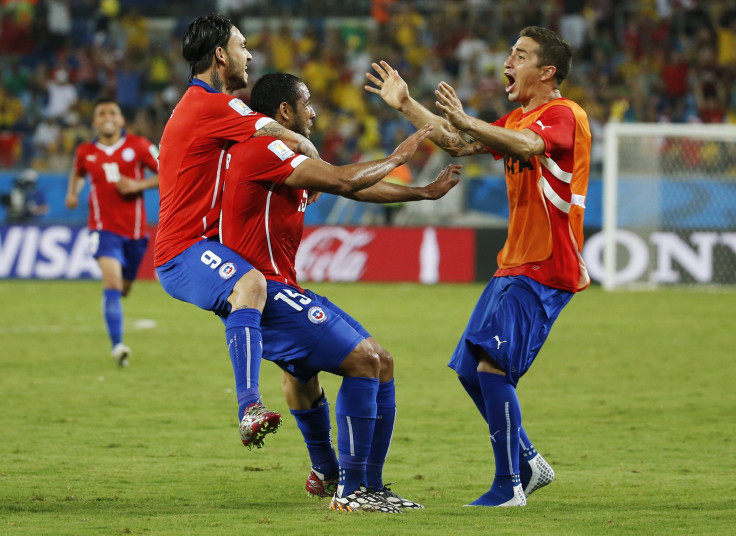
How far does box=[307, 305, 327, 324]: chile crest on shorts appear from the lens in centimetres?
508

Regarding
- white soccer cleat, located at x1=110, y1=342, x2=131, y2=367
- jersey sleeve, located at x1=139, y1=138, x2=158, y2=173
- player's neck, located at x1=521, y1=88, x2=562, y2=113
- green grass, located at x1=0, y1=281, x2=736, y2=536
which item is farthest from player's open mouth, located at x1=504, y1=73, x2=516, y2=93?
jersey sleeve, located at x1=139, y1=138, x2=158, y2=173

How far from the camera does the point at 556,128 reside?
523 cm

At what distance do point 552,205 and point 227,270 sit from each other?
5.15 feet

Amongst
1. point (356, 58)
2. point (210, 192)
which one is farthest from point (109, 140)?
point (356, 58)

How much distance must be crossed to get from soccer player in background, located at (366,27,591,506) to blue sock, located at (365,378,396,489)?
0.39 metres

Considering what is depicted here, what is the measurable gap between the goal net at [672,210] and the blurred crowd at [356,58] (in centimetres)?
138

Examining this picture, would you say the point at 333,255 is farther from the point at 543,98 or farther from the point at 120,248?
the point at 543,98

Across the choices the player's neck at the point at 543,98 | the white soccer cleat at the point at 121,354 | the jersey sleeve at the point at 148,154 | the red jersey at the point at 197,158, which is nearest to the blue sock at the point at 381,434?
the red jersey at the point at 197,158

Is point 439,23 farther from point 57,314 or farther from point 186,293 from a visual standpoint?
point 186,293

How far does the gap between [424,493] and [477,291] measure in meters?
12.3

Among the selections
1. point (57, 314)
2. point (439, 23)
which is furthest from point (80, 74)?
point (57, 314)

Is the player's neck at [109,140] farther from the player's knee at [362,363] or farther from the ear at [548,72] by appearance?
the player's knee at [362,363]

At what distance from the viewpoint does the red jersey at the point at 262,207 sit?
16.6ft

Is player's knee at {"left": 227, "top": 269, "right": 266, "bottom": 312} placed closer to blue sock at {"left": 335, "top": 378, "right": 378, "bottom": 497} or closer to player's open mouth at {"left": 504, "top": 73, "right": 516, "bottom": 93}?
blue sock at {"left": 335, "top": 378, "right": 378, "bottom": 497}
